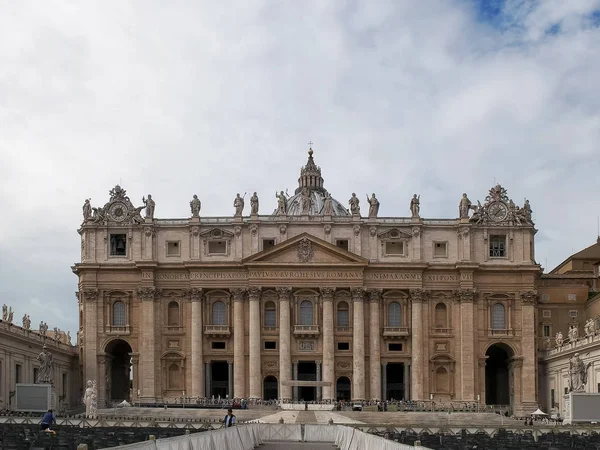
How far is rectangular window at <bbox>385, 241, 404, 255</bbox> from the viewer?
95.6 metres

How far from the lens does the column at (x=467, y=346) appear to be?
303 ft

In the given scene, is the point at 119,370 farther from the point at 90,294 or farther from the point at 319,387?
the point at 319,387

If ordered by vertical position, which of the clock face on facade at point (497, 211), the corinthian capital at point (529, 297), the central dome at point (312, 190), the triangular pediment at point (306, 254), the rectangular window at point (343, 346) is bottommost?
the rectangular window at point (343, 346)

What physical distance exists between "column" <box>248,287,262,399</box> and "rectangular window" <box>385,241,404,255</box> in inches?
524

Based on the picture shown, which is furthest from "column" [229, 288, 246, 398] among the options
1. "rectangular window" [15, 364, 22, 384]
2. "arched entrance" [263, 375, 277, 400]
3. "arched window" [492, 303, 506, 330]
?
"arched window" [492, 303, 506, 330]

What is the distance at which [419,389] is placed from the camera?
302ft

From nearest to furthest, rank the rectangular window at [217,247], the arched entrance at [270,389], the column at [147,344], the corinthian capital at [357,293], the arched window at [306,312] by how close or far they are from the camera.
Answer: the column at [147,344]
the corinthian capital at [357,293]
the arched entrance at [270,389]
the arched window at [306,312]
the rectangular window at [217,247]

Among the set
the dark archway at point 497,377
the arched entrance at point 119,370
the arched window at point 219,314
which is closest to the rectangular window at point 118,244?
the arched entrance at point 119,370

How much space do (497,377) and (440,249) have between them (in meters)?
15.7

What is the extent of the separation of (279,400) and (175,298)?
14808mm

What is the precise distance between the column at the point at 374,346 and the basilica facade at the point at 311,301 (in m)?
0.13

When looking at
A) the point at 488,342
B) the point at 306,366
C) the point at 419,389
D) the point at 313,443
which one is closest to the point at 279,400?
the point at 306,366

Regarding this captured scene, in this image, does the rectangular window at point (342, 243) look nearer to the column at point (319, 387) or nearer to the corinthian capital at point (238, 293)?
the corinthian capital at point (238, 293)

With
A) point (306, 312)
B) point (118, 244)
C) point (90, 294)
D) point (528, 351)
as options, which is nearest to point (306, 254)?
point (306, 312)
